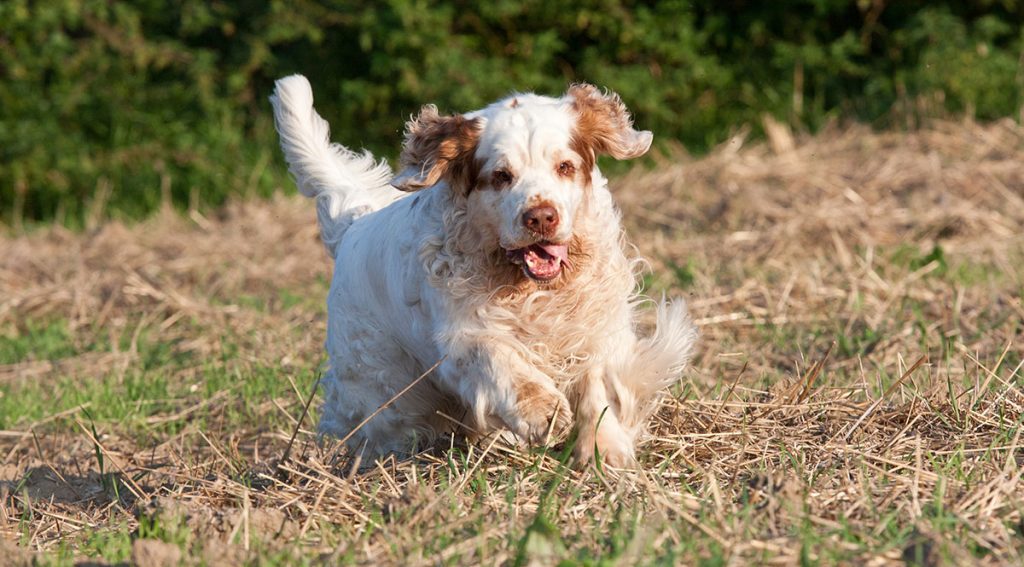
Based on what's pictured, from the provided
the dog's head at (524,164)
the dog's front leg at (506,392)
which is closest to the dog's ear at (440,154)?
the dog's head at (524,164)

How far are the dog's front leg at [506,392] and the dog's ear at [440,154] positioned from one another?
419 millimetres

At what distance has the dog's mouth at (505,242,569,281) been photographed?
3.38 meters

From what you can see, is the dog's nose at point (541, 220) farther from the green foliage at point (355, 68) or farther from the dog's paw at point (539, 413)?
the green foliage at point (355, 68)

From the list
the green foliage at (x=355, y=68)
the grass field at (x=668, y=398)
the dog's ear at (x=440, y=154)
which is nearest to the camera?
the grass field at (x=668, y=398)

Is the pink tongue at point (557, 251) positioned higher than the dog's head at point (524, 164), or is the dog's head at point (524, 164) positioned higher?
the dog's head at point (524, 164)

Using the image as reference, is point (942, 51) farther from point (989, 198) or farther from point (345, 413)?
point (345, 413)

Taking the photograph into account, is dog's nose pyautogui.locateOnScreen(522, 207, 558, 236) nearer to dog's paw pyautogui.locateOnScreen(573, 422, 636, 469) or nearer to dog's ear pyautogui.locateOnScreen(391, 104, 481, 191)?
dog's ear pyautogui.locateOnScreen(391, 104, 481, 191)

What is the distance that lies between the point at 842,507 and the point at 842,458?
0.38 metres

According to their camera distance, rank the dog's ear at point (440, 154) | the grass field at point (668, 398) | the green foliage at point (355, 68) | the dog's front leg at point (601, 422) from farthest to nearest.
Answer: the green foliage at point (355, 68), the dog's ear at point (440, 154), the dog's front leg at point (601, 422), the grass field at point (668, 398)

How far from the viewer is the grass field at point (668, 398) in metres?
2.72

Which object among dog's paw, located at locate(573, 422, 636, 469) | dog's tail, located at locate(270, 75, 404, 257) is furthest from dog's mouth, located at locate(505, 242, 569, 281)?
dog's tail, located at locate(270, 75, 404, 257)

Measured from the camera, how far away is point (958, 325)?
4.89 m

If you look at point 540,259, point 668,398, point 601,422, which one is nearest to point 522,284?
point 540,259

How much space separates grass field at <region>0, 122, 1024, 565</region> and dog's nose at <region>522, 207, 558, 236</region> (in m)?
0.53
